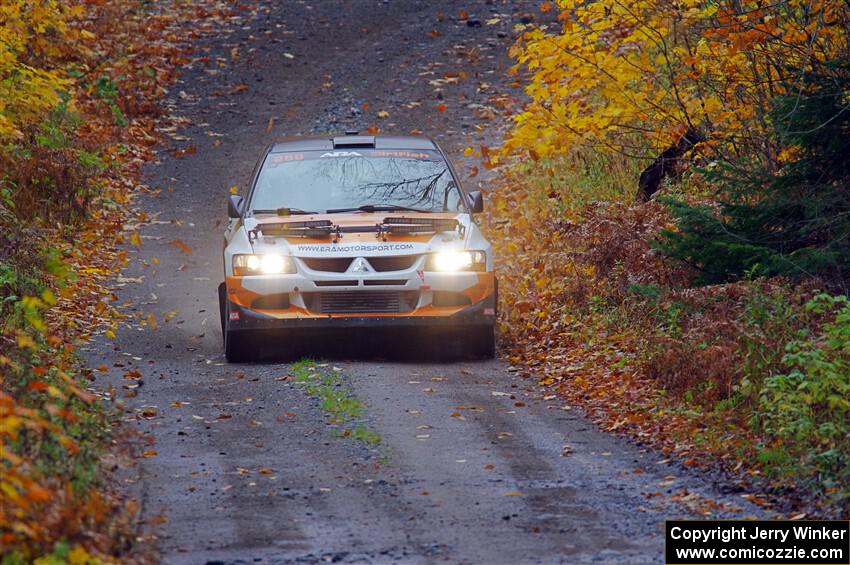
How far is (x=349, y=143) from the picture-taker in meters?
13.3

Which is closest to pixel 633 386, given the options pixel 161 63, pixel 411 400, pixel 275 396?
pixel 411 400

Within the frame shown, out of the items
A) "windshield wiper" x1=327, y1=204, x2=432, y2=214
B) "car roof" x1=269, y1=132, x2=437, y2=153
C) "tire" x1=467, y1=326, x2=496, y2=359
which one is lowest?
"tire" x1=467, y1=326, x2=496, y2=359

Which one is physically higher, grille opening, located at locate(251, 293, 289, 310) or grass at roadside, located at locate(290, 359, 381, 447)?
grille opening, located at locate(251, 293, 289, 310)

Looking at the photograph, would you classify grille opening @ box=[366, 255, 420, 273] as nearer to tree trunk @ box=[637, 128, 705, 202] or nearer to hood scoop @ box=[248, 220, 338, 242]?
hood scoop @ box=[248, 220, 338, 242]

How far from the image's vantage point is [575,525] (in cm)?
695

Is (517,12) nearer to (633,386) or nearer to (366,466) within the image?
(633,386)

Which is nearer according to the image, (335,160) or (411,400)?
(411,400)

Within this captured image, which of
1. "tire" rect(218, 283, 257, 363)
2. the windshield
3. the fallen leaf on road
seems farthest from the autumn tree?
the fallen leaf on road

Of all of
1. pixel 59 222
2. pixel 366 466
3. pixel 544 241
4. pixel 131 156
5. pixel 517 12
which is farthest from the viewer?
pixel 517 12

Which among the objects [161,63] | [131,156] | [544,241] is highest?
[161,63]

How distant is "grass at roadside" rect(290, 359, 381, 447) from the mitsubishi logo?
A: 33.7 inches

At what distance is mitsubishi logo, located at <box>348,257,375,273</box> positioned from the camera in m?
11.5

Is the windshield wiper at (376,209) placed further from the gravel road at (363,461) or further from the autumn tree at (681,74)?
the autumn tree at (681,74)

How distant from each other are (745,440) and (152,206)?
13636mm
